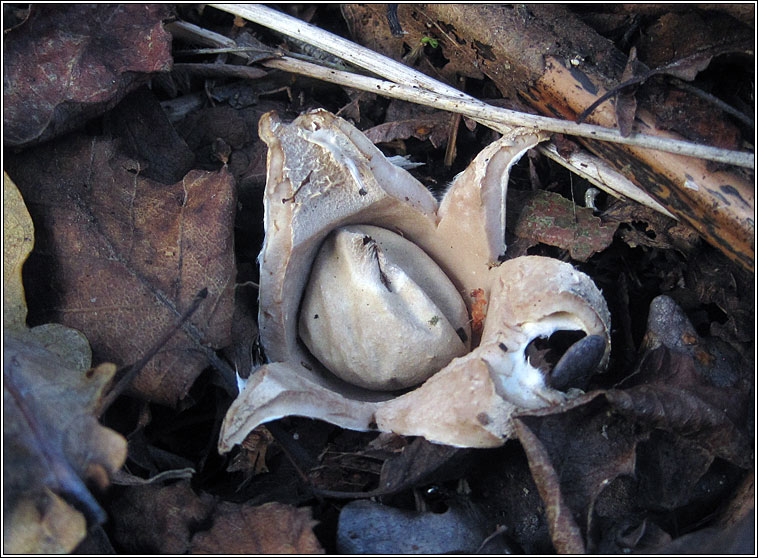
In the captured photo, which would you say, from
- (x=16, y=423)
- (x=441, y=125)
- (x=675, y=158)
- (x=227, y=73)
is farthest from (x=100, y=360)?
(x=675, y=158)

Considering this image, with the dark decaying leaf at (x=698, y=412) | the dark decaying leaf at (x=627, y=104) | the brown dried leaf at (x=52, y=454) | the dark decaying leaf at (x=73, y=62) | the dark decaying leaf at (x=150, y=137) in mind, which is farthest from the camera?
the dark decaying leaf at (x=150, y=137)

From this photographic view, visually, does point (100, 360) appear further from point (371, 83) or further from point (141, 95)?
point (371, 83)

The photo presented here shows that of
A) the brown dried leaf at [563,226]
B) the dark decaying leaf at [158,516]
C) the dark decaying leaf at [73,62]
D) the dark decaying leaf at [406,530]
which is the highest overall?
the dark decaying leaf at [73,62]

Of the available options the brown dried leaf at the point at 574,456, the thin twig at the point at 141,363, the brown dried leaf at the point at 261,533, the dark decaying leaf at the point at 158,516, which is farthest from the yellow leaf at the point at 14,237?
the brown dried leaf at the point at 574,456

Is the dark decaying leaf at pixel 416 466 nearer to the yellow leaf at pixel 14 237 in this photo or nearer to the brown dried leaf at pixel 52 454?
the brown dried leaf at pixel 52 454

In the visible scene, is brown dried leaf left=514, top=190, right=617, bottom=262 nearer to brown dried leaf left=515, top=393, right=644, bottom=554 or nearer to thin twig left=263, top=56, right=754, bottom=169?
thin twig left=263, top=56, right=754, bottom=169

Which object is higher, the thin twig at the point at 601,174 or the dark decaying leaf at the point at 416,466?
the thin twig at the point at 601,174

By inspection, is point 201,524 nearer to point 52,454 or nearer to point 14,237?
point 52,454

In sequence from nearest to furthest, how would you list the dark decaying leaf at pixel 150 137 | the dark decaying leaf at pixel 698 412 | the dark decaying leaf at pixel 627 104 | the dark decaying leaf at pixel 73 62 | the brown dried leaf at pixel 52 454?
the brown dried leaf at pixel 52 454 → the dark decaying leaf at pixel 698 412 → the dark decaying leaf at pixel 627 104 → the dark decaying leaf at pixel 73 62 → the dark decaying leaf at pixel 150 137
